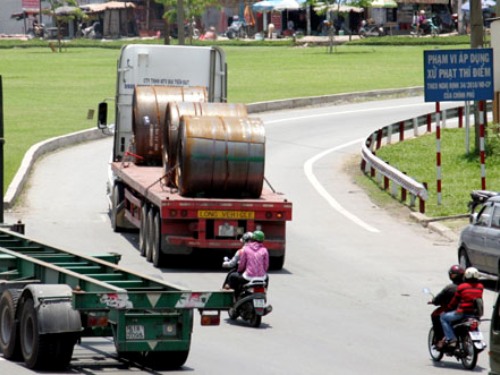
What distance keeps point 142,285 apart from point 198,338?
8.09ft

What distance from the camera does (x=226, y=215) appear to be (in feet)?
73.6

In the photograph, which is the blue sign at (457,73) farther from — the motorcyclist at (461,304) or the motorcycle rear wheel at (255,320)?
the motorcyclist at (461,304)

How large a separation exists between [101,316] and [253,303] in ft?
13.9

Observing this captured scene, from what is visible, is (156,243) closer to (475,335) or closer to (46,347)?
(475,335)

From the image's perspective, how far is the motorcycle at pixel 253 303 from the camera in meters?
17.8

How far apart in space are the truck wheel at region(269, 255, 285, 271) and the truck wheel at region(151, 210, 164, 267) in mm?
1830

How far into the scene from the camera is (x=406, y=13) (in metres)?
114

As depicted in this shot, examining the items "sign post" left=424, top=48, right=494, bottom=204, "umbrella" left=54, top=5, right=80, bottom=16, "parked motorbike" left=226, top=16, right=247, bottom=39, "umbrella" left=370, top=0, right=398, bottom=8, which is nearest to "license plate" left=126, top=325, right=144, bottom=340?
"sign post" left=424, top=48, right=494, bottom=204

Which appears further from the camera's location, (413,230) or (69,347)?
(413,230)

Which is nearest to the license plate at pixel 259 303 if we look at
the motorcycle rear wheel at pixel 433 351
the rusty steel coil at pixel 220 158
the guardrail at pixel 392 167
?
the motorcycle rear wheel at pixel 433 351

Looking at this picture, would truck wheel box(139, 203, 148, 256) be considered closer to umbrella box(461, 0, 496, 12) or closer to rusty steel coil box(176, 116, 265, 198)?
rusty steel coil box(176, 116, 265, 198)

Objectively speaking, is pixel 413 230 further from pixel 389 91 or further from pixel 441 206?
pixel 389 91

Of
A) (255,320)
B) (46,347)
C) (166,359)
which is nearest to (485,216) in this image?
(255,320)

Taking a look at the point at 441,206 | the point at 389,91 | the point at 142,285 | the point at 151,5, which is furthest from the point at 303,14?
the point at 142,285
